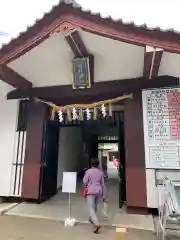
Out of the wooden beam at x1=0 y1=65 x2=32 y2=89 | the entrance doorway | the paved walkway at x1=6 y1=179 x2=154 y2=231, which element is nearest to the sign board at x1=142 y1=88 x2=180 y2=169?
the entrance doorway

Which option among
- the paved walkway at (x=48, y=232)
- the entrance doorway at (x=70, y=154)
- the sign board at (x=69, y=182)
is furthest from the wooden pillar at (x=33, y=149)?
the sign board at (x=69, y=182)

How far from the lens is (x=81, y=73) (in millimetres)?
4094

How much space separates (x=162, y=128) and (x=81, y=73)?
2.08 metres

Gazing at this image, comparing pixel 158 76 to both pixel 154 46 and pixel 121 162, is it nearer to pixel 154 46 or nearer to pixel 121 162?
pixel 154 46

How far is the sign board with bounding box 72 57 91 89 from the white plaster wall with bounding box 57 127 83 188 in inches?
103

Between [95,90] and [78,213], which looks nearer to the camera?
[78,213]

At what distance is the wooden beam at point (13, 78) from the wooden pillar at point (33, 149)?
494 mm

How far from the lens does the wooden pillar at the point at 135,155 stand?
13.1ft

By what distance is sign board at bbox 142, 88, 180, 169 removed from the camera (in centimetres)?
394

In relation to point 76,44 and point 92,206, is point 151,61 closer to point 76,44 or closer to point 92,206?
point 76,44

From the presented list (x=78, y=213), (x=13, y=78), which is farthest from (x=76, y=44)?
(x=78, y=213)

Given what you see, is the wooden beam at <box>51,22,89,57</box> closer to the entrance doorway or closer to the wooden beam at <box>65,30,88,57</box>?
the wooden beam at <box>65,30,88,57</box>

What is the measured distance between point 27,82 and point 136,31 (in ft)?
9.48

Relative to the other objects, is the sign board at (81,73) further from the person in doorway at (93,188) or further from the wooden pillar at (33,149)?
the person in doorway at (93,188)
